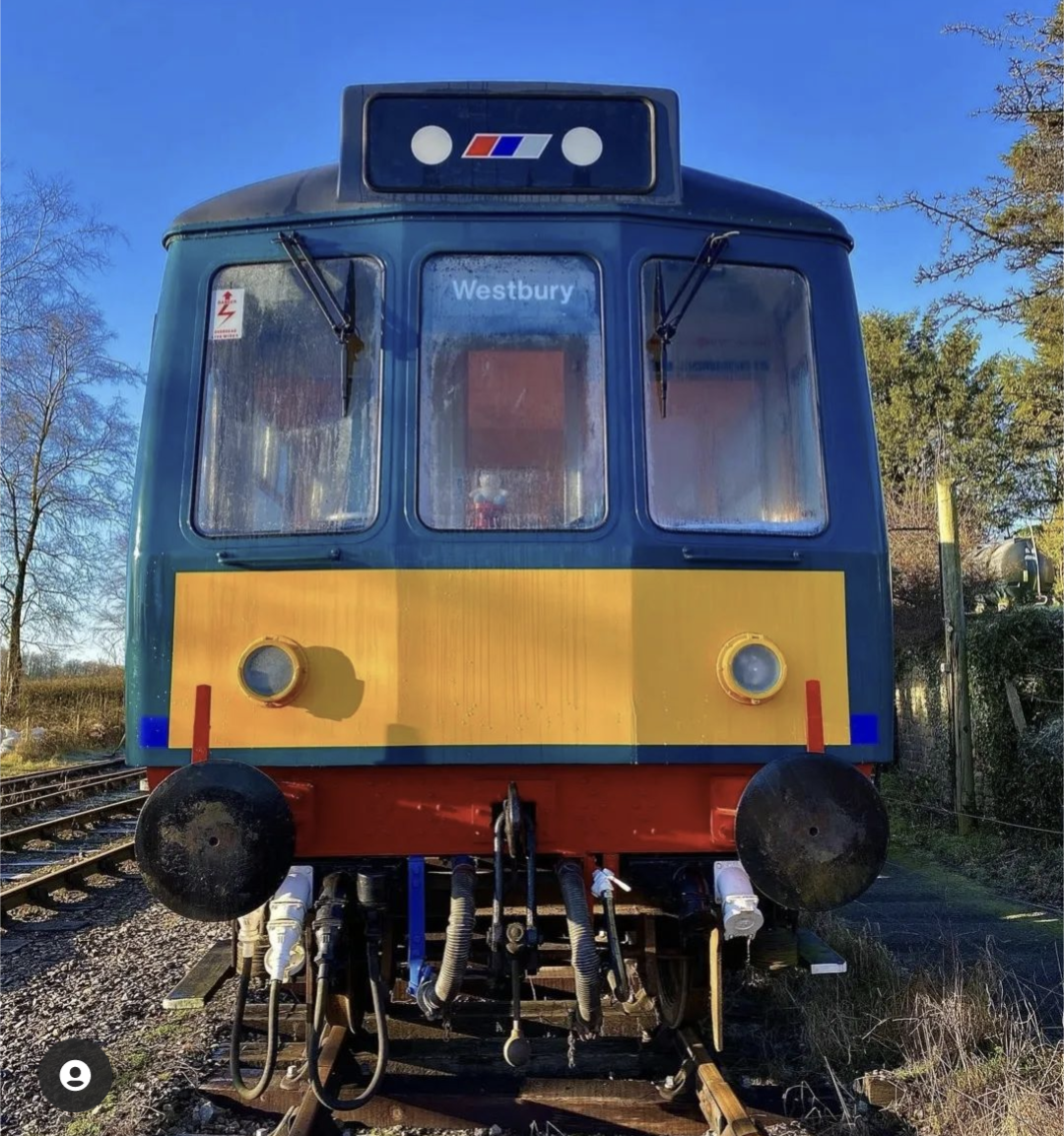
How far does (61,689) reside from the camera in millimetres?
26391

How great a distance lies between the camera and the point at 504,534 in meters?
3.46

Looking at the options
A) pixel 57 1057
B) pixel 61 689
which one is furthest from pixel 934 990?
pixel 61 689

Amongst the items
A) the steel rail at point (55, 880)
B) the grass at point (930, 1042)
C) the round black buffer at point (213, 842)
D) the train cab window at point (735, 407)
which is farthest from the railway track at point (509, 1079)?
the steel rail at point (55, 880)

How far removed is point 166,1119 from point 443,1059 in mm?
1120

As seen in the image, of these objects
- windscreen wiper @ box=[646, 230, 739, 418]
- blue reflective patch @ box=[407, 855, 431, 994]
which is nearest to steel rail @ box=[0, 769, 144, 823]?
blue reflective patch @ box=[407, 855, 431, 994]

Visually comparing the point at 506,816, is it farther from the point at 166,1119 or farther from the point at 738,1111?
the point at 166,1119

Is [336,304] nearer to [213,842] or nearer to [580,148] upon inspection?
[580,148]

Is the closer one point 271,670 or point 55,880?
point 271,670

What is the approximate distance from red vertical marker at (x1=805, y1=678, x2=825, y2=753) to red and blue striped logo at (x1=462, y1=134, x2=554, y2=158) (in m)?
2.01

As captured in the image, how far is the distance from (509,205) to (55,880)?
23.3ft

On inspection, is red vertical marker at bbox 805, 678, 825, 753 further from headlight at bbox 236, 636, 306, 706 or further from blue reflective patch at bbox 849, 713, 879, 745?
headlight at bbox 236, 636, 306, 706

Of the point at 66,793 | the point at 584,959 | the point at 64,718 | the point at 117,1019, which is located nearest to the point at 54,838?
the point at 66,793

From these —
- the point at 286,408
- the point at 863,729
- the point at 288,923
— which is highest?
the point at 286,408

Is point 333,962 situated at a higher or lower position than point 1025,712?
lower
